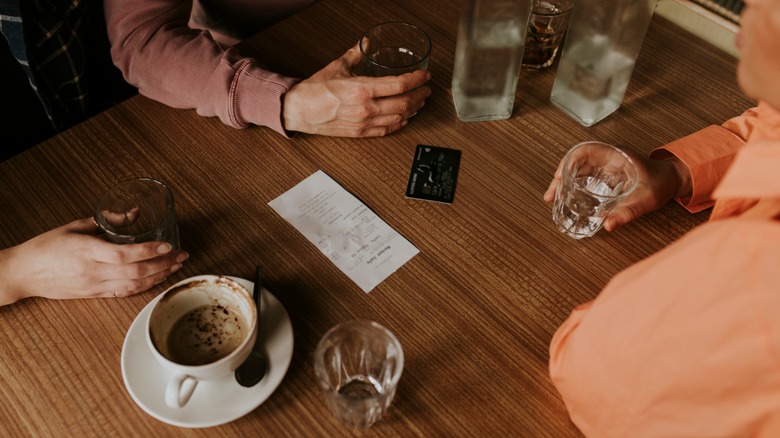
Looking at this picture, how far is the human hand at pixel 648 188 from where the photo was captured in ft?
3.19

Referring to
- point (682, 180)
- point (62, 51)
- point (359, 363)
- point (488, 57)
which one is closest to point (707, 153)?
point (682, 180)

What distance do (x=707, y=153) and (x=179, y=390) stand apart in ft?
2.94

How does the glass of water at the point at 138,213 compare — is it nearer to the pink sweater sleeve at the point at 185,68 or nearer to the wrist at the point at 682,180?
the pink sweater sleeve at the point at 185,68

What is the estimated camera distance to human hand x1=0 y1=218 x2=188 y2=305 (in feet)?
2.83

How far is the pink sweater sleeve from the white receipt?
0.15 meters

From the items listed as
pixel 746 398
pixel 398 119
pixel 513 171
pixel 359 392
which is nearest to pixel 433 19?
pixel 398 119

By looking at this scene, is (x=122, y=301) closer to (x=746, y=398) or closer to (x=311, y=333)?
(x=311, y=333)

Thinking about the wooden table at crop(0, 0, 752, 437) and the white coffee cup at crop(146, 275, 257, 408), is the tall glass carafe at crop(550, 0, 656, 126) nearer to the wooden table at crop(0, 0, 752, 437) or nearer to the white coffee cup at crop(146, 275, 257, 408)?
the wooden table at crop(0, 0, 752, 437)

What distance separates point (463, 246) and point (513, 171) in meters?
0.19

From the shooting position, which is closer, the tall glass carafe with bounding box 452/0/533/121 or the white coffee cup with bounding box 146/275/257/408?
the white coffee cup with bounding box 146/275/257/408

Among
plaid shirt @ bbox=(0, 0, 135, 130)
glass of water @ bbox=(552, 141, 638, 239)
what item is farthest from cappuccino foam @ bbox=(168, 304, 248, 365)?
plaid shirt @ bbox=(0, 0, 135, 130)

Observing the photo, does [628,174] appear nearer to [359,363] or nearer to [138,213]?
[359,363]

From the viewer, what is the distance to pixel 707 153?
1.03 meters

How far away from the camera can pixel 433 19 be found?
1.33 metres
